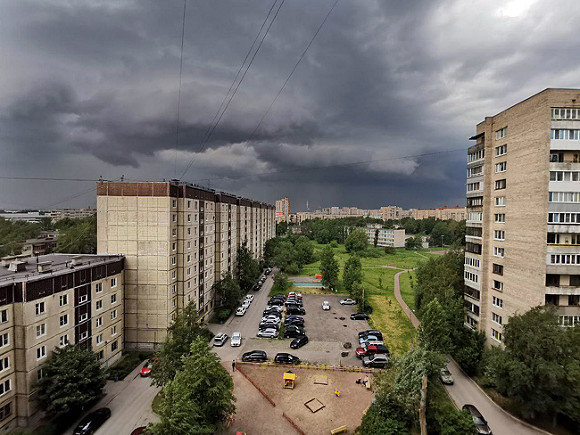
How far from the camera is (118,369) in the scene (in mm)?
23359

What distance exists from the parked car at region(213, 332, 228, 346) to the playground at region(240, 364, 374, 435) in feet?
16.3

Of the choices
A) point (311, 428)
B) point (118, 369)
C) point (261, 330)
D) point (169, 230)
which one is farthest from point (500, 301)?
point (118, 369)

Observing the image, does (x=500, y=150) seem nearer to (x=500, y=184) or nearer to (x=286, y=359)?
(x=500, y=184)

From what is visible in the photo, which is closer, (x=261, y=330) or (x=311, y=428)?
(x=311, y=428)

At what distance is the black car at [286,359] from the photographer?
25173mm

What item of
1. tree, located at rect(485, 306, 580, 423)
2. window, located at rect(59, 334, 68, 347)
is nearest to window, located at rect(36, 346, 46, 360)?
window, located at rect(59, 334, 68, 347)

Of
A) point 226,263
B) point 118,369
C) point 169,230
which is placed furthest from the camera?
point 226,263

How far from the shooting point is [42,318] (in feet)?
57.6

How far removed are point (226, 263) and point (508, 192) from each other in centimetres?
3503

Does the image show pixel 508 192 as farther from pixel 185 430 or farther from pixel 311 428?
pixel 185 430

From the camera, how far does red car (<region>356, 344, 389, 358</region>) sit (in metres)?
26.6

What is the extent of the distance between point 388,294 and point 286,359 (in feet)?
93.8

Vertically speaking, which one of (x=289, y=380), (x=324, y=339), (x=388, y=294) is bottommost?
(x=388, y=294)

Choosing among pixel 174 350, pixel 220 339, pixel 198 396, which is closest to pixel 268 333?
pixel 220 339
